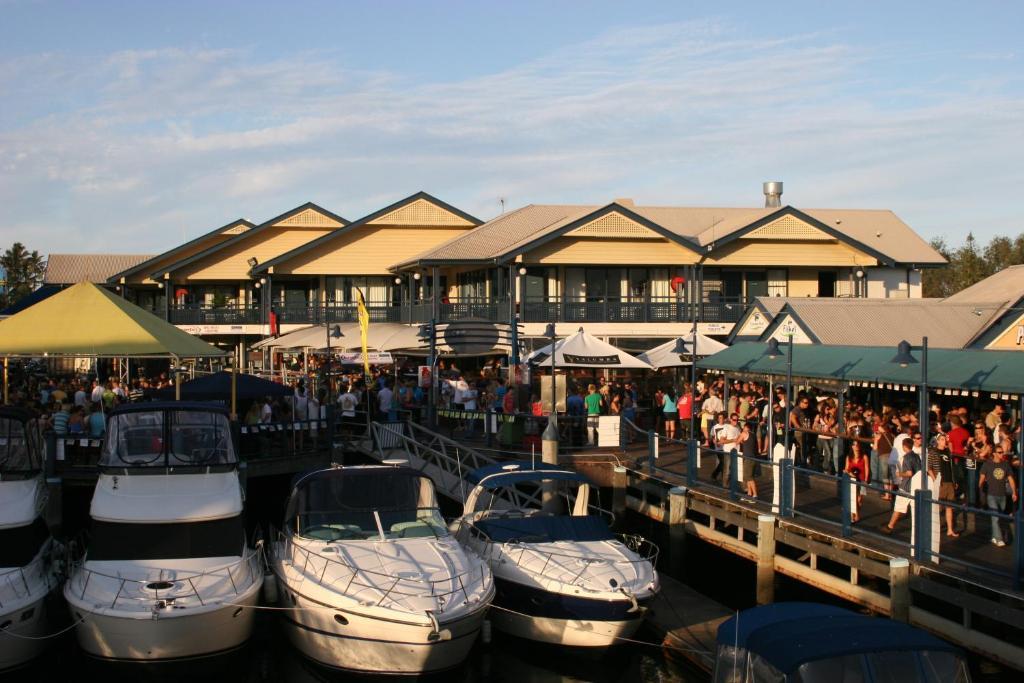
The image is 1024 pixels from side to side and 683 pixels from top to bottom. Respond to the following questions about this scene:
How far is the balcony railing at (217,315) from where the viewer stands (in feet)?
166

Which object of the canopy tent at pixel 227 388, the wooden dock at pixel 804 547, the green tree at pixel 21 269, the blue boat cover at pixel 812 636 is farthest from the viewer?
the green tree at pixel 21 269

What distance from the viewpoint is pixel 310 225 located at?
2044 inches

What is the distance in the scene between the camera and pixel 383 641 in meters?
13.7

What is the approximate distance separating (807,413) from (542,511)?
29.5ft

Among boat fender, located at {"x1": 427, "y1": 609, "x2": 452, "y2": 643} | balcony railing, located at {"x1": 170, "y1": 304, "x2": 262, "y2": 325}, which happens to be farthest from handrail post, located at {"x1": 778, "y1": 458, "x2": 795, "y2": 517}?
balcony railing, located at {"x1": 170, "y1": 304, "x2": 262, "y2": 325}

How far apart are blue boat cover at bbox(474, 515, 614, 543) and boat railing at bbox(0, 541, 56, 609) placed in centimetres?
656

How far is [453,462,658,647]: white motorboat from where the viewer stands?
49.3ft

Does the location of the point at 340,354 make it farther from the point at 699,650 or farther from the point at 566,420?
the point at 699,650

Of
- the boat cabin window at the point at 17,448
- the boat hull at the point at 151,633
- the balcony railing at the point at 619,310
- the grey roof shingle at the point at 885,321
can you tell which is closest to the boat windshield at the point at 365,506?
the boat hull at the point at 151,633

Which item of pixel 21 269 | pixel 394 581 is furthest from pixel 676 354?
pixel 21 269

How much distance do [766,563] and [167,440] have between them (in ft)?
32.9

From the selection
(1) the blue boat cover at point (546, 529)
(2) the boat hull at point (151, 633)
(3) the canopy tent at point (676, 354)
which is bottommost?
(2) the boat hull at point (151, 633)

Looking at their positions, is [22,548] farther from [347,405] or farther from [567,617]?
[347,405]

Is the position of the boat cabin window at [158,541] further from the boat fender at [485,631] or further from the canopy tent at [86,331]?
the canopy tent at [86,331]
